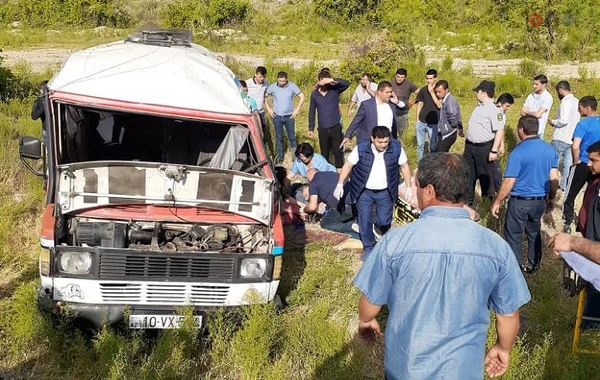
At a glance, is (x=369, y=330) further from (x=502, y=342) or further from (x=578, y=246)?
(x=578, y=246)

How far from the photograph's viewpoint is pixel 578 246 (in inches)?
139

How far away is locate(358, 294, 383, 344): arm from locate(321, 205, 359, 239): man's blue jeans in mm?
4385

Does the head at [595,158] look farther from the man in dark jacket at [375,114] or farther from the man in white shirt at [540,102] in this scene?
the man in white shirt at [540,102]

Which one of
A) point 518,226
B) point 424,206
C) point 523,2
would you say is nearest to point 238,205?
point 424,206

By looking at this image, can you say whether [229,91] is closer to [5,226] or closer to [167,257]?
[167,257]

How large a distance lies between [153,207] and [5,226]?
242 cm

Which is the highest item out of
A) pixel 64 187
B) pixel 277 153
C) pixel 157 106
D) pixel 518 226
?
pixel 157 106

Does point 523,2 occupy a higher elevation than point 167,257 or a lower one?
higher

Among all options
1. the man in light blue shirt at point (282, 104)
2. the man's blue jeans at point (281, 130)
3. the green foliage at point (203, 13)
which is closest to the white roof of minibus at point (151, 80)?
the man in light blue shirt at point (282, 104)

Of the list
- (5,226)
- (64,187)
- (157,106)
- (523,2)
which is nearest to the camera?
(64,187)

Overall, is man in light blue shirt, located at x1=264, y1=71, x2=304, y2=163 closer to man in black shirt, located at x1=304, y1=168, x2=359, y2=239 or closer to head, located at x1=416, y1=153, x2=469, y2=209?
man in black shirt, located at x1=304, y1=168, x2=359, y2=239

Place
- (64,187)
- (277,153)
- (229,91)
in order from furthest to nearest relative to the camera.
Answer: (277,153) → (229,91) → (64,187)

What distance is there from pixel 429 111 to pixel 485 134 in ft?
6.17

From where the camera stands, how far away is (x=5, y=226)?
6242mm
